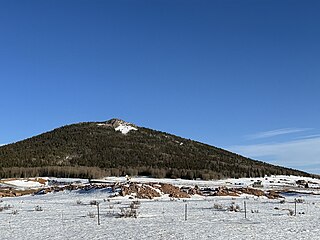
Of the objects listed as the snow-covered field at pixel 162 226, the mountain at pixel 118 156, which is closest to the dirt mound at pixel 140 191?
the snow-covered field at pixel 162 226

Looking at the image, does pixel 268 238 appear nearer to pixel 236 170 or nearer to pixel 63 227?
pixel 63 227

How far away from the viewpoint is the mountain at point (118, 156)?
376 ft

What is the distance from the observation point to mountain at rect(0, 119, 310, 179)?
115 meters

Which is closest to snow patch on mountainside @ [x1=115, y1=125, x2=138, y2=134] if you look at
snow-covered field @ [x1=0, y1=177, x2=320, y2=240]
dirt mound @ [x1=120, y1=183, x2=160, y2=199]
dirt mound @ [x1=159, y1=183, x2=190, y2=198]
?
dirt mound @ [x1=159, y1=183, x2=190, y2=198]

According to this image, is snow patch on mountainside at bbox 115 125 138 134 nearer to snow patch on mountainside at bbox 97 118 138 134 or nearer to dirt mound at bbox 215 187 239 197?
snow patch on mountainside at bbox 97 118 138 134

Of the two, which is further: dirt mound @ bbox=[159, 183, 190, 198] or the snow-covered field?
dirt mound @ bbox=[159, 183, 190, 198]

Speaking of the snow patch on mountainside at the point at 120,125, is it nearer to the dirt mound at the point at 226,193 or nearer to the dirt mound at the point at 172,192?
the dirt mound at the point at 226,193

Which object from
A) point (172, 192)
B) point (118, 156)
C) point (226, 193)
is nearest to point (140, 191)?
point (172, 192)

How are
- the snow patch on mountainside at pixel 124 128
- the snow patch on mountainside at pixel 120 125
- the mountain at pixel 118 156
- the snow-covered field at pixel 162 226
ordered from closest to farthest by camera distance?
the snow-covered field at pixel 162 226
the mountain at pixel 118 156
the snow patch on mountainside at pixel 124 128
the snow patch on mountainside at pixel 120 125

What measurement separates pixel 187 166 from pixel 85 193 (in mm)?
88219

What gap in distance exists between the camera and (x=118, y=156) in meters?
141

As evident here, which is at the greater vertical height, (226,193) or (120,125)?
(120,125)

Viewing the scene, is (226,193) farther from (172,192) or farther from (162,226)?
(162,226)

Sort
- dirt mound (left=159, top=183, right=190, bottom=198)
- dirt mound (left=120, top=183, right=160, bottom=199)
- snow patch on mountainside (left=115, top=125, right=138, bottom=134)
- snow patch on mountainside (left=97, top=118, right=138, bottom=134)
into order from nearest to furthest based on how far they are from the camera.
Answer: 1. dirt mound (left=120, top=183, right=160, bottom=199)
2. dirt mound (left=159, top=183, right=190, bottom=198)
3. snow patch on mountainside (left=115, top=125, right=138, bottom=134)
4. snow patch on mountainside (left=97, top=118, right=138, bottom=134)
